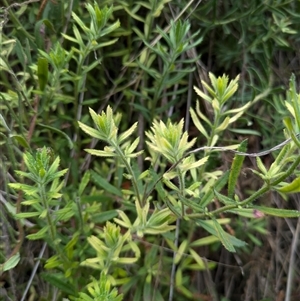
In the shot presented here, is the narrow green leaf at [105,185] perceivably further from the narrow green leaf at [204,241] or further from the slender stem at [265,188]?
the slender stem at [265,188]

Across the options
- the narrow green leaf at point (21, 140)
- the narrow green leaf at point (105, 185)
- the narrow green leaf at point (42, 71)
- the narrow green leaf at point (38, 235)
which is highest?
the narrow green leaf at point (42, 71)

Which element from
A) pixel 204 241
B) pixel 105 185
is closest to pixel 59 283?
pixel 105 185

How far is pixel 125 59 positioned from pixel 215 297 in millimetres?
688

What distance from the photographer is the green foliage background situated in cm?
114

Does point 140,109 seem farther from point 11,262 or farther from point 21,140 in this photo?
point 11,262

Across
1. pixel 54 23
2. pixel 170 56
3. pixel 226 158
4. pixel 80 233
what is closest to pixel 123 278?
pixel 80 233

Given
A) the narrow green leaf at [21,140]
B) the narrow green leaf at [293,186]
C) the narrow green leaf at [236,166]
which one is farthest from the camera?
the narrow green leaf at [21,140]

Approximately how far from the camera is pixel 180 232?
125 cm

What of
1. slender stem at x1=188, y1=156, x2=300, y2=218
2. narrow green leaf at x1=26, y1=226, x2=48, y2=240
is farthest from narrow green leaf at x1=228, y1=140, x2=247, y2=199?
narrow green leaf at x1=26, y1=226, x2=48, y2=240

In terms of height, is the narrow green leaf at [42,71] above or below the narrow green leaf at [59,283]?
above

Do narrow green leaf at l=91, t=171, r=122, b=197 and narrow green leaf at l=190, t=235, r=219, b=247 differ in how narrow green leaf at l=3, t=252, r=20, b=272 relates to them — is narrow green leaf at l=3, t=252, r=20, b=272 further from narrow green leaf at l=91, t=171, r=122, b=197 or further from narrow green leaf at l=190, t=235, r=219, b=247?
narrow green leaf at l=190, t=235, r=219, b=247

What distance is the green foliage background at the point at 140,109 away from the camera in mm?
1143

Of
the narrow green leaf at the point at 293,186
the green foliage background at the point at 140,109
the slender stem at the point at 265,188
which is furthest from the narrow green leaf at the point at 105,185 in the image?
the narrow green leaf at the point at 293,186

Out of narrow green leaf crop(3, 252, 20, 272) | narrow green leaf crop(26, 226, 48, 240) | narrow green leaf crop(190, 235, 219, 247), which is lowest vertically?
narrow green leaf crop(3, 252, 20, 272)
